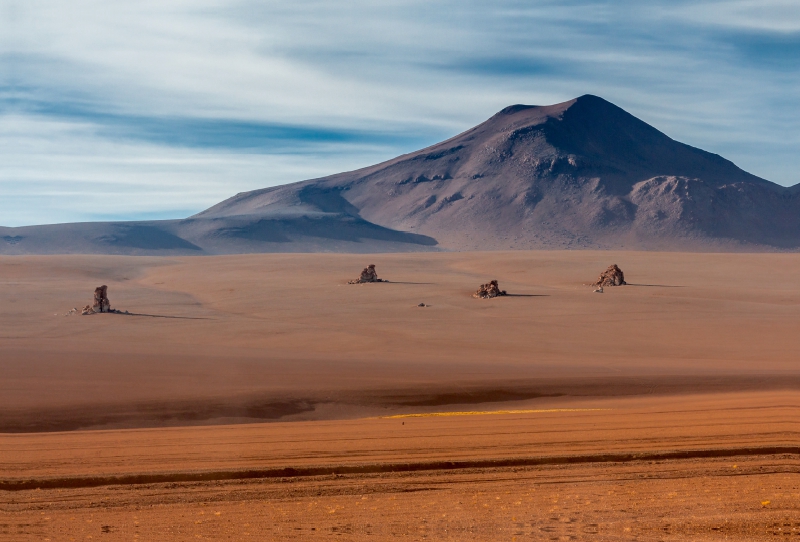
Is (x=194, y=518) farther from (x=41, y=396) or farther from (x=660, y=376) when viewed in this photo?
(x=660, y=376)

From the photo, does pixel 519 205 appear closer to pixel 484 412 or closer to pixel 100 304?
pixel 100 304

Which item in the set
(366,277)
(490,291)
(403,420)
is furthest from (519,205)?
(403,420)

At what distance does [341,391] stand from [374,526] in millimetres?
6228

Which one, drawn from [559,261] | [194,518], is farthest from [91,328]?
[559,261]

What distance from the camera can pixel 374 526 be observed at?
627cm

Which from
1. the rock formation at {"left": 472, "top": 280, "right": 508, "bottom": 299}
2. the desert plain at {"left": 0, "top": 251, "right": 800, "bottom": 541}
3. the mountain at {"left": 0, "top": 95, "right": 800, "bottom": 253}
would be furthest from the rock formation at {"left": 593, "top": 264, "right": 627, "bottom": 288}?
the mountain at {"left": 0, "top": 95, "right": 800, "bottom": 253}

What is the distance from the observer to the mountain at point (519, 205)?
140m

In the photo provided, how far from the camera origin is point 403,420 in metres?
10.4

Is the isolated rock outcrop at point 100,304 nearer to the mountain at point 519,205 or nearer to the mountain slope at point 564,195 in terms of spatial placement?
the mountain at point 519,205

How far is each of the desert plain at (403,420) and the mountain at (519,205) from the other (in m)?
115

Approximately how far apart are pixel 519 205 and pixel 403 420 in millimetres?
149833

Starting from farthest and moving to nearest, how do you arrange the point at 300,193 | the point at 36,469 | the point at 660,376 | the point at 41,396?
the point at 300,193
the point at 660,376
the point at 41,396
the point at 36,469

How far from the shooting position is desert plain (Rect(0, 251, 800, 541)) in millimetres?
6500

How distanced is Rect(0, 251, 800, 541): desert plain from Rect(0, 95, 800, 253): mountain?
379 ft
